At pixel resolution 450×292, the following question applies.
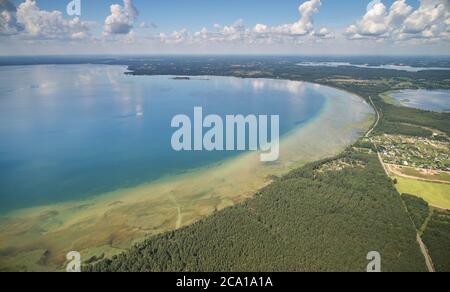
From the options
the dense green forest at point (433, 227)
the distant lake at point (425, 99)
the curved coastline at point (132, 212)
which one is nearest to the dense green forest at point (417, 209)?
the dense green forest at point (433, 227)

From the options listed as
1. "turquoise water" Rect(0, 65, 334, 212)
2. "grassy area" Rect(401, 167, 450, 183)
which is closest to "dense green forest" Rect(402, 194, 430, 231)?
"grassy area" Rect(401, 167, 450, 183)

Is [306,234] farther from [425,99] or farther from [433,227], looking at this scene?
[425,99]

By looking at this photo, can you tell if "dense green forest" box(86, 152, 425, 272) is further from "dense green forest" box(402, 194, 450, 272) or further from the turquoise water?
the turquoise water

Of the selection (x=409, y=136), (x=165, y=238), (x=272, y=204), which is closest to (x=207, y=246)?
(x=165, y=238)

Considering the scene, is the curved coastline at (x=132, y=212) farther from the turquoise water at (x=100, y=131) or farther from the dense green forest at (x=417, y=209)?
the dense green forest at (x=417, y=209)

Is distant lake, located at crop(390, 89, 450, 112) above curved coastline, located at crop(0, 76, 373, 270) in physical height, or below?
above

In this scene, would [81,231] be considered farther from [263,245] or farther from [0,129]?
[0,129]
